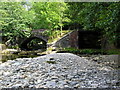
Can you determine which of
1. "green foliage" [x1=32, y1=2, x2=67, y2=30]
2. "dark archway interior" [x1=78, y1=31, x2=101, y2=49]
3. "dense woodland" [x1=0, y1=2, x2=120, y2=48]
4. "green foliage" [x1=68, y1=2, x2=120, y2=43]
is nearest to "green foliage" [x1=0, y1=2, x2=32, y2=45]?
"dense woodland" [x1=0, y1=2, x2=120, y2=48]

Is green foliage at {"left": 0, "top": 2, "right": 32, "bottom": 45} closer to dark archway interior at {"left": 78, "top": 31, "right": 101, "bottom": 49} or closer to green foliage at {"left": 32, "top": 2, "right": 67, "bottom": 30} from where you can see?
green foliage at {"left": 32, "top": 2, "right": 67, "bottom": 30}

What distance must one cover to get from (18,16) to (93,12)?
4.79 m

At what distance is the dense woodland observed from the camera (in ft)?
7.66

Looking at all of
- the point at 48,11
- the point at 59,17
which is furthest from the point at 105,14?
the point at 59,17

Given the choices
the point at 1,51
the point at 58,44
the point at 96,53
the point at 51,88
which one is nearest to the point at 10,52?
the point at 1,51

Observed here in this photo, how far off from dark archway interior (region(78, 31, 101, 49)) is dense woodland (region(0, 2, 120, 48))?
1.42 feet

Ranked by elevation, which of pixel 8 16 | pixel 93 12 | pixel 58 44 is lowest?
pixel 58 44

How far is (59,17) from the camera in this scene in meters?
4.87

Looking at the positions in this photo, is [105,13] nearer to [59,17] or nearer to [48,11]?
[48,11]

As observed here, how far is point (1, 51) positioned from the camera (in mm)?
6203

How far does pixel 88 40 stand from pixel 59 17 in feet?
7.15

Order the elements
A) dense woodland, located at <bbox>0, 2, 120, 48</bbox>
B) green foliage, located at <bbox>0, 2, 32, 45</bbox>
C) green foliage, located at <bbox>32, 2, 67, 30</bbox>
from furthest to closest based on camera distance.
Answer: green foliage, located at <bbox>0, 2, 32, 45</bbox>
green foliage, located at <bbox>32, 2, 67, 30</bbox>
dense woodland, located at <bbox>0, 2, 120, 48</bbox>

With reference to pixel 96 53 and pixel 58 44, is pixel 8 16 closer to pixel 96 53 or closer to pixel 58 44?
pixel 58 44

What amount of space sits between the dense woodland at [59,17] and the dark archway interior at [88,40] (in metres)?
0.43
